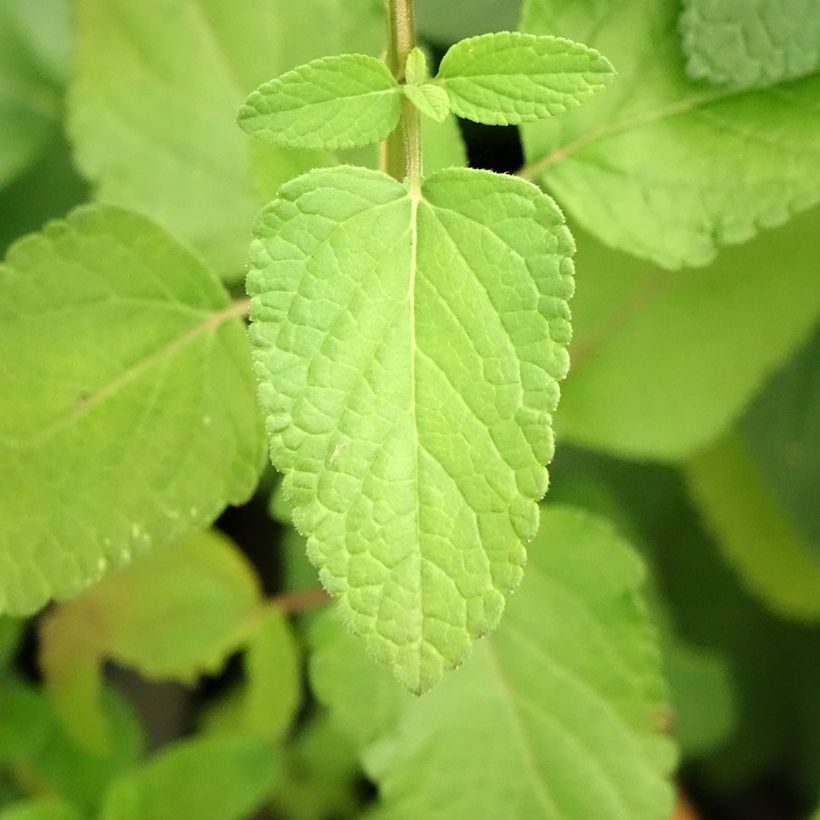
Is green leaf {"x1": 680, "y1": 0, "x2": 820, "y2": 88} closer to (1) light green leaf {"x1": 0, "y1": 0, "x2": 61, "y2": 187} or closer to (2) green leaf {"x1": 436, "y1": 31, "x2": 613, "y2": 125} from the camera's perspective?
(2) green leaf {"x1": 436, "y1": 31, "x2": 613, "y2": 125}


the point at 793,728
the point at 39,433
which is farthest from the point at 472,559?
the point at 793,728

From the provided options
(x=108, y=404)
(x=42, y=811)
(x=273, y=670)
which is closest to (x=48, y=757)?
(x=42, y=811)

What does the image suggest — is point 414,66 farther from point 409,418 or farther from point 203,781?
point 203,781

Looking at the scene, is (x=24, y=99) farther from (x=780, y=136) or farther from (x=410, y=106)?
(x=780, y=136)

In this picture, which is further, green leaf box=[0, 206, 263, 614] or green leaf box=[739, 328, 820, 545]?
green leaf box=[739, 328, 820, 545]

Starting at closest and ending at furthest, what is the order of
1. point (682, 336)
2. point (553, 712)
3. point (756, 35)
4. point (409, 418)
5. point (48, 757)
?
point (409, 418) → point (756, 35) → point (553, 712) → point (682, 336) → point (48, 757)

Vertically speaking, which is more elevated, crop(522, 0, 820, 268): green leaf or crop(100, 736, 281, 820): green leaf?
crop(522, 0, 820, 268): green leaf

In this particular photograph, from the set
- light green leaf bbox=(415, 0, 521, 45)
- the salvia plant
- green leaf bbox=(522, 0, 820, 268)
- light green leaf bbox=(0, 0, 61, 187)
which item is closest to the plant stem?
the salvia plant
